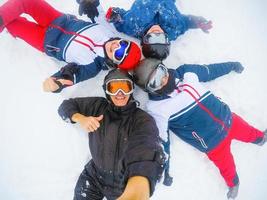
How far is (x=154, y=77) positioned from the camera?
194 centimetres

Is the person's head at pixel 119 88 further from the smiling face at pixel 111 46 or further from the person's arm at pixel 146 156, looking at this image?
the person's arm at pixel 146 156

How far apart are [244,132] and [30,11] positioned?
5.90 feet

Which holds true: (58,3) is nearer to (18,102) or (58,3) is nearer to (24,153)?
(18,102)

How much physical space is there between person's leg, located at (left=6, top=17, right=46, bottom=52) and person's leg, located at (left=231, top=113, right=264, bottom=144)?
153 centimetres

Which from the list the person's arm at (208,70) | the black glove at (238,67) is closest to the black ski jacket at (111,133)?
the person's arm at (208,70)

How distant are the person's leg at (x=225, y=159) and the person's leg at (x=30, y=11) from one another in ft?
5.04

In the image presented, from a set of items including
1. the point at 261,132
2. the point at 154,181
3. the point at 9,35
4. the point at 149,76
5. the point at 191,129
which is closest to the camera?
the point at 154,181

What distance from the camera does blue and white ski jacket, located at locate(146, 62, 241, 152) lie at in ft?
6.81

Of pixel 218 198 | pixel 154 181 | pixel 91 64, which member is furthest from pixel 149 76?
pixel 218 198

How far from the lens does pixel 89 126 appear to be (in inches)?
69.0

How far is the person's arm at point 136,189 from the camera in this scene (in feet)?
3.51

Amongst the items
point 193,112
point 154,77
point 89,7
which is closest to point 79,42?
point 89,7

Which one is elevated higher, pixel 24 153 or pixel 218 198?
pixel 24 153

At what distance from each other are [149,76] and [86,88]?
0.67 m
